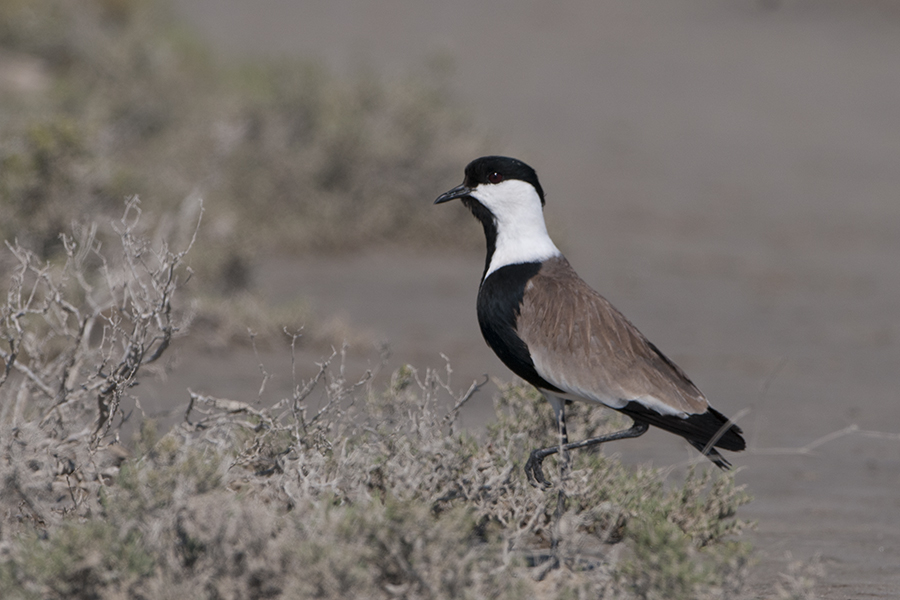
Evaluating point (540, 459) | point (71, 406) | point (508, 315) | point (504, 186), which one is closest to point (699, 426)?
point (540, 459)

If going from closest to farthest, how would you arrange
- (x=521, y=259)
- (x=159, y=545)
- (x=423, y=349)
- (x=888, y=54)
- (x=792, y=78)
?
(x=159, y=545) < (x=521, y=259) < (x=423, y=349) < (x=792, y=78) < (x=888, y=54)

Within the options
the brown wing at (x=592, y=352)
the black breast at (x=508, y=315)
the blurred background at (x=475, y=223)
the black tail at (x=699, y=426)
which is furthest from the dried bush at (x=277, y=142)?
the black tail at (x=699, y=426)

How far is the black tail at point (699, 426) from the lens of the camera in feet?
13.6

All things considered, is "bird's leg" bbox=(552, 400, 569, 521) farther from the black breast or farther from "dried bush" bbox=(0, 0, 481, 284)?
"dried bush" bbox=(0, 0, 481, 284)

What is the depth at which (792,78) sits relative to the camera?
76.9 feet

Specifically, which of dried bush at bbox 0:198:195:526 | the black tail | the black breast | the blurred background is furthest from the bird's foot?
dried bush at bbox 0:198:195:526

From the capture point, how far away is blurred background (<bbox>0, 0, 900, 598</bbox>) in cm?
713

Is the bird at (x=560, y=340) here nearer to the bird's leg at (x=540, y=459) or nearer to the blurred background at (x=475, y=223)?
the bird's leg at (x=540, y=459)

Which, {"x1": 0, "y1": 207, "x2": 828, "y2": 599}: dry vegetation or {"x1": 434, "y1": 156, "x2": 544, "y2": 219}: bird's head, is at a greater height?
{"x1": 434, "y1": 156, "x2": 544, "y2": 219}: bird's head

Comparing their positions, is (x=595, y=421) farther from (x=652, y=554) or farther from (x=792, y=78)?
(x=792, y=78)

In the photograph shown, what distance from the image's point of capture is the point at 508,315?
4.42m

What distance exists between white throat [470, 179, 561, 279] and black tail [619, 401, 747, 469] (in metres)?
0.84

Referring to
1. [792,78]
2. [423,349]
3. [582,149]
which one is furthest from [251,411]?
[792,78]

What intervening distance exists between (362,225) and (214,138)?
1.88 m
